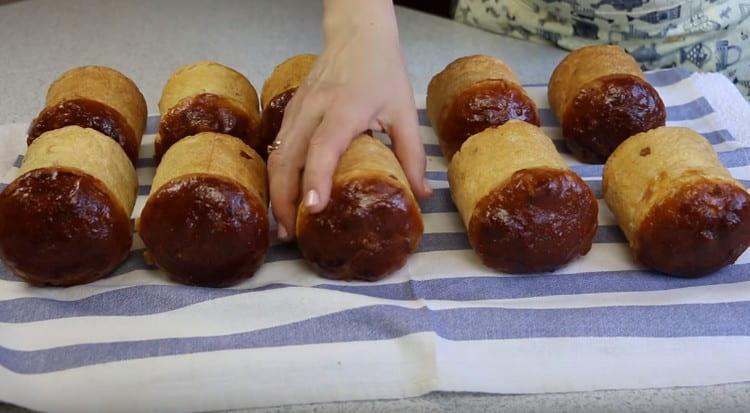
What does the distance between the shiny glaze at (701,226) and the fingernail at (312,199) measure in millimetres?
511

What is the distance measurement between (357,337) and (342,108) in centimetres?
35

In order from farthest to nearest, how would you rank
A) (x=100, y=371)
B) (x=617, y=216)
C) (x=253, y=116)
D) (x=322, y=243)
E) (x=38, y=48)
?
1. (x=38, y=48)
2. (x=253, y=116)
3. (x=617, y=216)
4. (x=322, y=243)
5. (x=100, y=371)

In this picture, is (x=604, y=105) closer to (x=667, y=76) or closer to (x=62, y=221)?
(x=667, y=76)

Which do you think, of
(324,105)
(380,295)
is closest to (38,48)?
(324,105)

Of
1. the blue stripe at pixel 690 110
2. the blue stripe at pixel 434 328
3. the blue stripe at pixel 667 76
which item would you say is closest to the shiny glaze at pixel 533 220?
the blue stripe at pixel 434 328

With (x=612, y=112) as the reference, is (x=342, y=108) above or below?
above

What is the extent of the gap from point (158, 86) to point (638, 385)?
1.33m

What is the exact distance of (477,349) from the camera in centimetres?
108

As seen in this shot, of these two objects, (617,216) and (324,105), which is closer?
(324,105)

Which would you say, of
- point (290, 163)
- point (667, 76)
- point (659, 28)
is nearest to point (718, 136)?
point (667, 76)

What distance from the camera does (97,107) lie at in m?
1.43

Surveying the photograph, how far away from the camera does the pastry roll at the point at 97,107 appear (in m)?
1.41

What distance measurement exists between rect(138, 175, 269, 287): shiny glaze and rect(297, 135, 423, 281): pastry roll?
0.09 meters

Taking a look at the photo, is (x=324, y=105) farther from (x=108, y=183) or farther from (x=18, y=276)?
(x=18, y=276)
